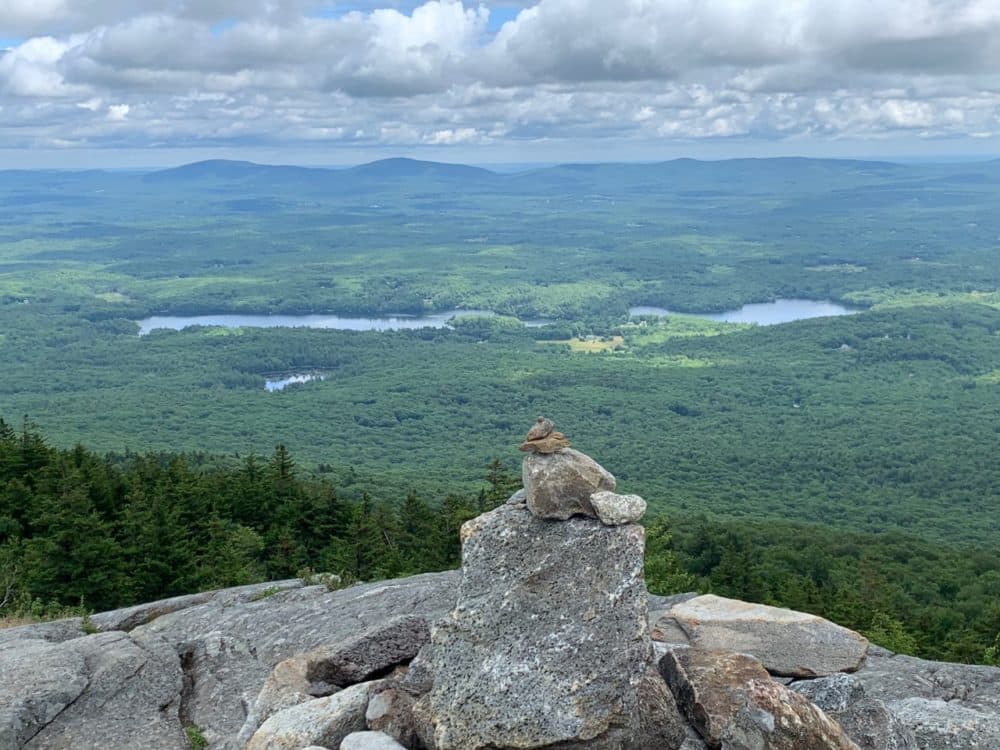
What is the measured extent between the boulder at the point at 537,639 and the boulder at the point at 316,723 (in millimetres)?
1007

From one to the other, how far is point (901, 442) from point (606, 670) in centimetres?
13937

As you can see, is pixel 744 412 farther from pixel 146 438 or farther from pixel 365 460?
pixel 146 438

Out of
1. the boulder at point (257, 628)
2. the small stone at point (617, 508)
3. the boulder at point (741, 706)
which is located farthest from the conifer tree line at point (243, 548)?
the boulder at point (741, 706)

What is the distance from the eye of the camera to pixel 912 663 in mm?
17531

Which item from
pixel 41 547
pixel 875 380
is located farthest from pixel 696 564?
pixel 875 380

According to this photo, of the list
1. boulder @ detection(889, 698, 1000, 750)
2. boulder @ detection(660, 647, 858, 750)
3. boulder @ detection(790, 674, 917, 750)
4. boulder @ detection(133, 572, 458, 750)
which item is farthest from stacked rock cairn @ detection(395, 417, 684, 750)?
boulder @ detection(889, 698, 1000, 750)

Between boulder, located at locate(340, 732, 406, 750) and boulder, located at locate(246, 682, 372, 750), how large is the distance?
43 cm

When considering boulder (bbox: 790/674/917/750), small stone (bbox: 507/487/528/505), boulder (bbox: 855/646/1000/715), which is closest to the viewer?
boulder (bbox: 790/674/917/750)

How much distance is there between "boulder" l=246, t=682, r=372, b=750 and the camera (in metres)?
12.8

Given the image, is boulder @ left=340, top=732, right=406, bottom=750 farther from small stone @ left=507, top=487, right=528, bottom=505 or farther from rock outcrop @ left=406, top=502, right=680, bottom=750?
small stone @ left=507, top=487, right=528, bottom=505

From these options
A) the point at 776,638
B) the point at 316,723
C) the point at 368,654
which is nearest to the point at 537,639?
the point at 316,723

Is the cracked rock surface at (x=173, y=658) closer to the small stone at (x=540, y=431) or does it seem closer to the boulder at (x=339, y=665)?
the boulder at (x=339, y=665)

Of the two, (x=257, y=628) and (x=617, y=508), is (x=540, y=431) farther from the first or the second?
(x=257, y=628)

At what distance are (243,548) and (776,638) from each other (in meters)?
23.3
